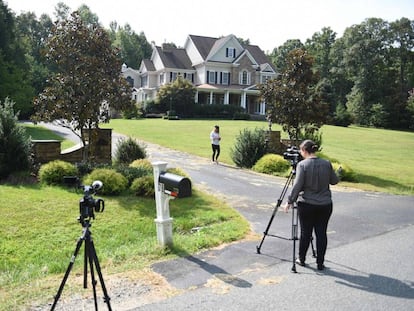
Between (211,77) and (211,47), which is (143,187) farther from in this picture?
(211,47)

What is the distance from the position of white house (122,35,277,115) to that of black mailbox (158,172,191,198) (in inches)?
1870

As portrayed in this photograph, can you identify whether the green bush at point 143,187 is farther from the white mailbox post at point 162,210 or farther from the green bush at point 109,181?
the white mailbox post at point 162,210

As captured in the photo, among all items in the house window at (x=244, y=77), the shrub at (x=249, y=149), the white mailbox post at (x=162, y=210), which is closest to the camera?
the white mailbox post at (x=162, y=210)

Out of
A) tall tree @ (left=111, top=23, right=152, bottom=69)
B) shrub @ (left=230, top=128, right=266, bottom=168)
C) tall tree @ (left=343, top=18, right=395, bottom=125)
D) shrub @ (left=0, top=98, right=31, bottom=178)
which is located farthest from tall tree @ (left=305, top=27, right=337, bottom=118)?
shrub @ (left=0, top=98, right=31, bottom=178)

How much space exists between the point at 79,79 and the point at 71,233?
4.88 meters

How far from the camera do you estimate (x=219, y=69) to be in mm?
55562

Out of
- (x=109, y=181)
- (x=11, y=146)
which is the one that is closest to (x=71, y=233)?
(x=109, y=181)

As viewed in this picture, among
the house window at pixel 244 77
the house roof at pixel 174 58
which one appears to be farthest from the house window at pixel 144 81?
the house window at pixel 244 77

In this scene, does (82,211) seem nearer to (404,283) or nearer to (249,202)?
(404,283)

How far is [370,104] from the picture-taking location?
59.6 metres

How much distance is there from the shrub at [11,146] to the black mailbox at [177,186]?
6072 mm

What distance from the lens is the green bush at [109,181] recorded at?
31.7ft

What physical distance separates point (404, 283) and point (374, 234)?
2.49m

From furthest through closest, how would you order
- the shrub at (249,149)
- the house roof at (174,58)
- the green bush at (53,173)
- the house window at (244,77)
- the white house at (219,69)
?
A: the house roof at (174,58), the house window at (244,77), the white house at (219,69), the shrub at (249,149), the green bush at (53,173)
